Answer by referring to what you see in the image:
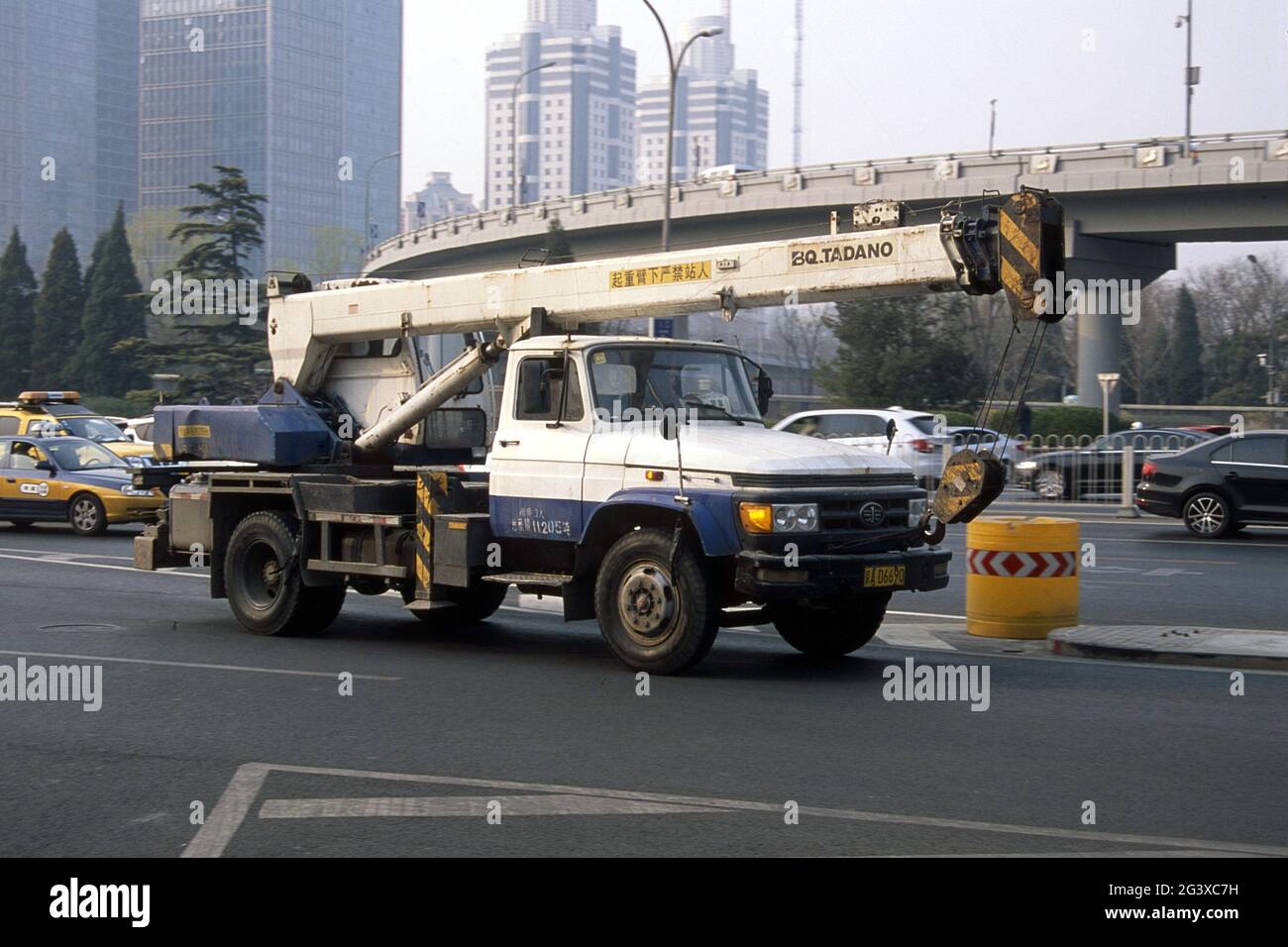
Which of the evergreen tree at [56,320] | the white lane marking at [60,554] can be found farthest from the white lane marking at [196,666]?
the evergreen tree at [56,320]

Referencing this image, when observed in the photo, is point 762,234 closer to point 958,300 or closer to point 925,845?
point 958,300

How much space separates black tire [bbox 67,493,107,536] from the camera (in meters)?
22.2

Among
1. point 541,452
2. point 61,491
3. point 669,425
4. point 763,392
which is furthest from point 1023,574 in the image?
point 61,491

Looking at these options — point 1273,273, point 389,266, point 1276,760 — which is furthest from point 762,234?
point 1276,760

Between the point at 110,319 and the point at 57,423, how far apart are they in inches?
1744

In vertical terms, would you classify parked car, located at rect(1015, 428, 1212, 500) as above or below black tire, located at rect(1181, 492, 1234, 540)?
above

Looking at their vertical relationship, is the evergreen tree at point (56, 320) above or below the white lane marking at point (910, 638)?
above

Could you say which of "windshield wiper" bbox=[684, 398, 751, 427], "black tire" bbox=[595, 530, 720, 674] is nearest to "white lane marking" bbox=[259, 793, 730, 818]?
"black tire" bbox=[595, 530, 720, 674]

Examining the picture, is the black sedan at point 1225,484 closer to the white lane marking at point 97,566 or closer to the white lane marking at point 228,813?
the white lane marking at point 97,566

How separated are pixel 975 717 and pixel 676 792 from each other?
2694mm

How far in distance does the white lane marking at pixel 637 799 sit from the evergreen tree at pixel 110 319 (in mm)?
63543

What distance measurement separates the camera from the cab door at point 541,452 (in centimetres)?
1059

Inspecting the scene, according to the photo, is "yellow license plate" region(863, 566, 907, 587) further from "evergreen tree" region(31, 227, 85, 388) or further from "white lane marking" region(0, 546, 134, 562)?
"evergreen tree" region(31, 227, 85, 388)

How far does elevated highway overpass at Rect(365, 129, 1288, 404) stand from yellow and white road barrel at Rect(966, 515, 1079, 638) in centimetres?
2500
